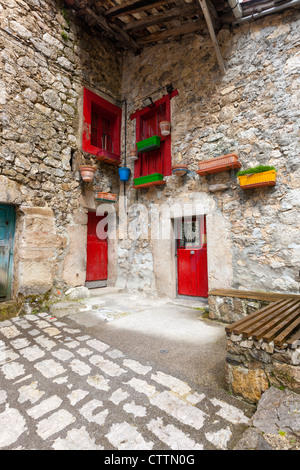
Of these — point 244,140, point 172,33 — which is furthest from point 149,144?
point 172,33

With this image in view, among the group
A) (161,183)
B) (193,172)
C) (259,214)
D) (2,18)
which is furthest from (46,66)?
(259,214)

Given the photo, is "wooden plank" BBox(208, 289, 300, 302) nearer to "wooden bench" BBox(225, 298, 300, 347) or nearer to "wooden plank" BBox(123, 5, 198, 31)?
"wooden bench" BBox(225, 298, 300, 347)

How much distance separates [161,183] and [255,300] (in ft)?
9.14

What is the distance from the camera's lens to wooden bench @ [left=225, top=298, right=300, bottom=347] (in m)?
1.48

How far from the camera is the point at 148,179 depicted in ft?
15.4

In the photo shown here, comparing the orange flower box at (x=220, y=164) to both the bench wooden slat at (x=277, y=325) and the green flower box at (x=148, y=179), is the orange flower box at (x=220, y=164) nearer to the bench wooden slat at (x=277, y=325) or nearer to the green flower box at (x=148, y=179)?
the green flower box at (x=148, y=179)

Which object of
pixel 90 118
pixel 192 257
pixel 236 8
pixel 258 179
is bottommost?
pixel 192 257

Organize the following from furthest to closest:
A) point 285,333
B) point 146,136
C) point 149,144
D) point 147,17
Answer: point 146,136 → point 149,144 → point 147,17 → point 285,333

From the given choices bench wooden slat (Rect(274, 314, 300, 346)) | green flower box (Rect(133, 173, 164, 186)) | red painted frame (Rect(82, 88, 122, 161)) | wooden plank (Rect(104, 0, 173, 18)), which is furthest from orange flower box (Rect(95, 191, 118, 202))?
bench wooden slat (Rect(274, 314, 300, 346))

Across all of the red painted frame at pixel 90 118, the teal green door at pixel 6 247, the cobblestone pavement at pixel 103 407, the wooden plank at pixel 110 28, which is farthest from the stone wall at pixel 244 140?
the teal green door at pixel 6 247

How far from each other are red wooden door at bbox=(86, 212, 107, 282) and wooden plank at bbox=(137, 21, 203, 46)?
13.2ft

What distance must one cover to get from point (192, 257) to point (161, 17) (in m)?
4.67

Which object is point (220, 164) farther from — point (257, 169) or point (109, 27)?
point (109, 27)

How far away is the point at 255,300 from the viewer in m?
2.89
